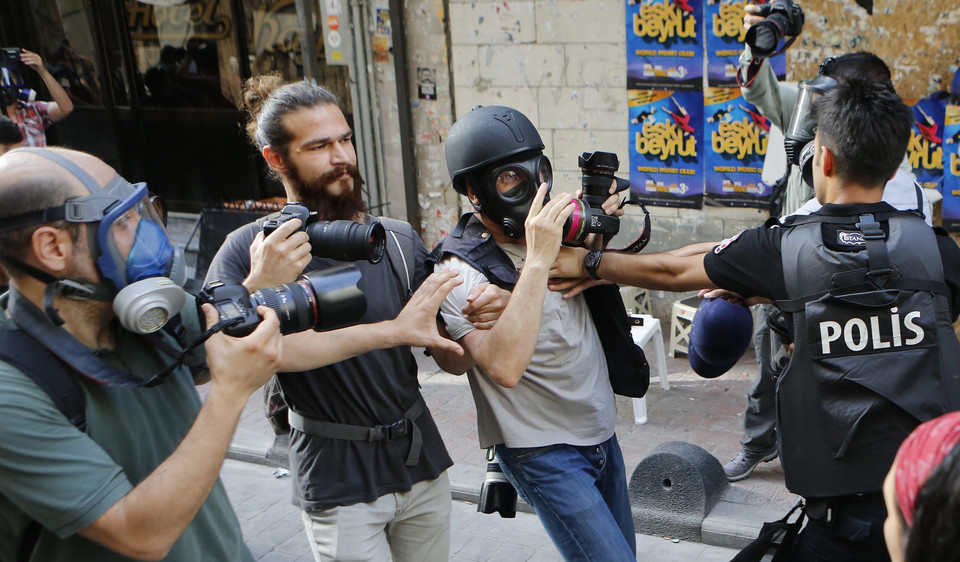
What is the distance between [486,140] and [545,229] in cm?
39

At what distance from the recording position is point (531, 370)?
2773 mm

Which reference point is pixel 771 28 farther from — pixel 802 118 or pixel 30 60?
pixel 30 60

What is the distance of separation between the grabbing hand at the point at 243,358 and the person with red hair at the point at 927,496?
1.26m

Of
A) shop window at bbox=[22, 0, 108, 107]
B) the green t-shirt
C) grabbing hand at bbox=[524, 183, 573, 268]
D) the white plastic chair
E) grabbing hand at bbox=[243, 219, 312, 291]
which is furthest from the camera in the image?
shop window at bbox=[22, 0, 108, 107]

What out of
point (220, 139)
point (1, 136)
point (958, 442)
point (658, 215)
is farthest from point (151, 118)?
point (958, 442)

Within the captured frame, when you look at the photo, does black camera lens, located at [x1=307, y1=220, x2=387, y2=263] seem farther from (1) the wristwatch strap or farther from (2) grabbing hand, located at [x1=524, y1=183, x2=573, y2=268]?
(1) the wristwatch strap

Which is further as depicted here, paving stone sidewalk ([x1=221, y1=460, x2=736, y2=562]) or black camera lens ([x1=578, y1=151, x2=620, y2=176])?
paving stone sidewalk ([x1=221, y1=460, x2=736, y2=562])

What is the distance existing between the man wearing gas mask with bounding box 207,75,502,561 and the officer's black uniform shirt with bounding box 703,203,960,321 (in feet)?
2.35

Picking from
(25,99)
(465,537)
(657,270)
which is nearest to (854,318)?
(657,270)

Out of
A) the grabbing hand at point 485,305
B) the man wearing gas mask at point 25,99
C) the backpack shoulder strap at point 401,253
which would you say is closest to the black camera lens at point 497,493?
the grabbing hand at point 485,305

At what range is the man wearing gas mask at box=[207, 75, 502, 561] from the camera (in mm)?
2641

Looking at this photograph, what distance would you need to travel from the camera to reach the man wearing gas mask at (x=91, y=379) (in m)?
1.71

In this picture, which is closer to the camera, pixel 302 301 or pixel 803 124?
pixel 302 301

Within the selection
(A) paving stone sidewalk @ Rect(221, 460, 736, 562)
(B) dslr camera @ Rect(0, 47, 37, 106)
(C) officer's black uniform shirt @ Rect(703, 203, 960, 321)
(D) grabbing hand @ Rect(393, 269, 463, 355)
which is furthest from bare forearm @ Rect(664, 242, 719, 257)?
(B) dslr camera @ Rect(0, 47, 37, 106)
